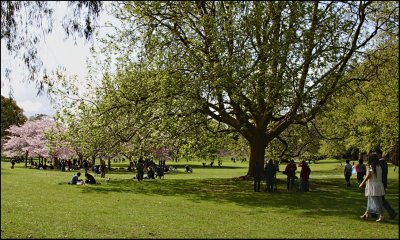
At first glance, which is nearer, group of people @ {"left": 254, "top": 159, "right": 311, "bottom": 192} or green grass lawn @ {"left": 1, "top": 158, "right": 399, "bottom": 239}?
green grass lawn @ {"left": 1, "top": 158, "right": 399, "bottom": 239}

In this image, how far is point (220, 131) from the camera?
3212 centimetres

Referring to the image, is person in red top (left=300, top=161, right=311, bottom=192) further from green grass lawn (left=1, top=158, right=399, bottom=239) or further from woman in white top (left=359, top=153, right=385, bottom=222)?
woman in white top (left=359, top=153, right=385, bottom=222)

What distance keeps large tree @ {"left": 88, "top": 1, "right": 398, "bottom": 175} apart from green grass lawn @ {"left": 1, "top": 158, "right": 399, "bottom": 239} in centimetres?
501

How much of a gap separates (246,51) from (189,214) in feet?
31.5

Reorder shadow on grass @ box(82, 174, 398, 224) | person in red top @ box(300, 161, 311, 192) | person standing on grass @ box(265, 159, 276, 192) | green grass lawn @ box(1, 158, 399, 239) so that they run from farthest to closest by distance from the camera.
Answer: person in red top @ box(300, 161, 311, 192) → person standing on grass @ box(265, 159, 276, 192) → shadow on grass @ box(82, 174, 398, 224) → green grass lawn @ box(1, 158, 399, 239)

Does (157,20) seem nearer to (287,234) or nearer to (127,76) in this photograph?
(127,76)

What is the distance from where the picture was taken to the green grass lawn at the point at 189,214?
1234 cm

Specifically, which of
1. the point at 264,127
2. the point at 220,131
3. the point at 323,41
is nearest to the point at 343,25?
the point at 323,41

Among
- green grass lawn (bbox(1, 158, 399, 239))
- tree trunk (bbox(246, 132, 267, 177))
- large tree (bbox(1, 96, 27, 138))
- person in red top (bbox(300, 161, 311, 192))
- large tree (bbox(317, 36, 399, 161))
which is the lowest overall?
green grass lawn (bbox(1, 158, 399, 239))

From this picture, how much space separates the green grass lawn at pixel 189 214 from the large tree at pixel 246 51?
501cm

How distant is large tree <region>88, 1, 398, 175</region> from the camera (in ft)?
72.1

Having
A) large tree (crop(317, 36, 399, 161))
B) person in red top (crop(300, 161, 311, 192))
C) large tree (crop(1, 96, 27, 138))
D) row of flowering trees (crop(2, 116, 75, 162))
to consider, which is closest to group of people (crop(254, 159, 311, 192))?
person in red top (crop(300, 161, 311, 192))

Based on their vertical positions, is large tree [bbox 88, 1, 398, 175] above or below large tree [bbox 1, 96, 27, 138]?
above

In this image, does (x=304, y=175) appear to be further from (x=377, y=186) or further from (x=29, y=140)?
(x=29, y=140)
